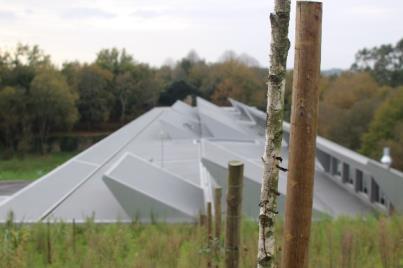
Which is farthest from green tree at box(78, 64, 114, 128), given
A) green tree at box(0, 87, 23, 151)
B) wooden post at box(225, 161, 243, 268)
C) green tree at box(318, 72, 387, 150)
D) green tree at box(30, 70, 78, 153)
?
wooden post at box(225, 161, 243, 268)

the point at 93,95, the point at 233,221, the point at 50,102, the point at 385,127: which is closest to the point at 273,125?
the point at 233,221

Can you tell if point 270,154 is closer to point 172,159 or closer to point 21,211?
point 21,211

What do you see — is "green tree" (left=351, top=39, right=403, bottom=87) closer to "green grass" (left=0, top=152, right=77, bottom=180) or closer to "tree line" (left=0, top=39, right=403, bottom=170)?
"tree line" (left=0, top=39, right=403, bottom=170)

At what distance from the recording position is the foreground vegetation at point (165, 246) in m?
3.68

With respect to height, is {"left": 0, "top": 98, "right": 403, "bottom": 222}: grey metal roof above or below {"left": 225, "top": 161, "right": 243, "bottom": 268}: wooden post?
below

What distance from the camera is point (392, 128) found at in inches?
776

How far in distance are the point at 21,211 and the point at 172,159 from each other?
5.33 metres

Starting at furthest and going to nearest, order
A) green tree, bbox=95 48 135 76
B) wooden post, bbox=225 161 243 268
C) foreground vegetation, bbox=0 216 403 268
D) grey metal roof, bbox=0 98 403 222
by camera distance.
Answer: green tree, bbox=95 48 135 76 → grey metal roof, bbox=0 98 403 222 → foreground vegetation, bbox=0 216 403 268 → wooden post, bbox=225 161 243 268

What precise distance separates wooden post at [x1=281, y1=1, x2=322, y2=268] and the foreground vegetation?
49.5 inches

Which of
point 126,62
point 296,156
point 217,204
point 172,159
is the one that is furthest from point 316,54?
point 126,62

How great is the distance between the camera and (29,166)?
26.1 metres

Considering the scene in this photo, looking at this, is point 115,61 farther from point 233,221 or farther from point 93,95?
point 233,221

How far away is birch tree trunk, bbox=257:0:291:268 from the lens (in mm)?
1644

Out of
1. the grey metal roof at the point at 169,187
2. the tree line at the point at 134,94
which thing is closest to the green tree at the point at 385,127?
the tree line at the point at 134,94
